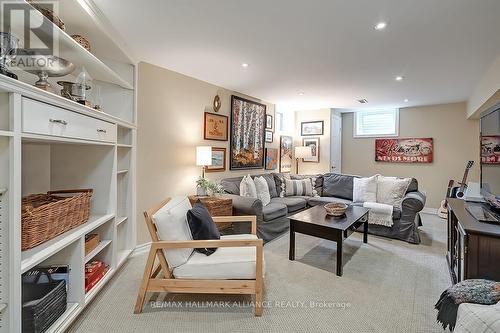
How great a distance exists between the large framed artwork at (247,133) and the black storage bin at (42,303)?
117 inches

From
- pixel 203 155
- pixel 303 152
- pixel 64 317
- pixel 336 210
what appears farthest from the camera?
pixel 303 152

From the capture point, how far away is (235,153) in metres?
4.37

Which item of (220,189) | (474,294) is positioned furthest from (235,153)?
(474,294)

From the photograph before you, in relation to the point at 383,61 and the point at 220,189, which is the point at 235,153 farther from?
the point at 383,61

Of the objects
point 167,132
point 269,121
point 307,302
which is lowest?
point 307,302

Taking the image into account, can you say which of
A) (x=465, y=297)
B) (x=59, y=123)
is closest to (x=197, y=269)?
(x=59, y=123)

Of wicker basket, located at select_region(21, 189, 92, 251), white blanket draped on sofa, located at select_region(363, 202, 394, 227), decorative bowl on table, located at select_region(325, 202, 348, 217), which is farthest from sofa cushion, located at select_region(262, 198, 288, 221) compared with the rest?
wicker basket, located at select_region(21, 189, 92, 251)

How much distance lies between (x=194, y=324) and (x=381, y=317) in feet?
4.53

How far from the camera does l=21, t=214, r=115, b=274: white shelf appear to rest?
49.6 inches

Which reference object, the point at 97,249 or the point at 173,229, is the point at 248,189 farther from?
the point at 97,249

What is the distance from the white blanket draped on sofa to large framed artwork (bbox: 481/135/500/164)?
1359 mm

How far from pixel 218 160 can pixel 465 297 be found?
3317mm

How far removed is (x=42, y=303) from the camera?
1401 millimetres

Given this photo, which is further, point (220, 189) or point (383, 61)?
point (220, 189)
